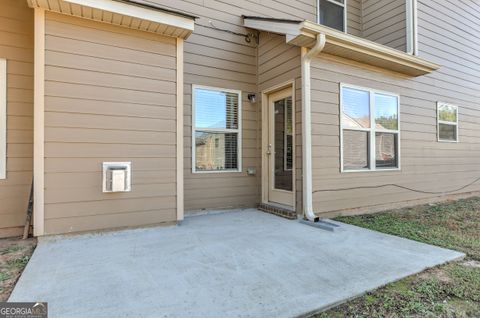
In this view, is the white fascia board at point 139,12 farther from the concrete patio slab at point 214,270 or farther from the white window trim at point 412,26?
the white window trim at point 412,26

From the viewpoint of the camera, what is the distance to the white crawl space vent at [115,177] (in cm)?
339

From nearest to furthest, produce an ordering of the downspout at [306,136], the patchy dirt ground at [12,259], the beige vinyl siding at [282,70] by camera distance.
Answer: the patchy dirt ground at [12,259]
the downspout at [306,136]
the beige vinyl siding at [282,70]

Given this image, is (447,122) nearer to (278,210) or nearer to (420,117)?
(420,117)

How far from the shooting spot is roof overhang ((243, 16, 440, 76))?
388 cm

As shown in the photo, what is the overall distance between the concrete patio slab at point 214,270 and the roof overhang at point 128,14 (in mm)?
2578

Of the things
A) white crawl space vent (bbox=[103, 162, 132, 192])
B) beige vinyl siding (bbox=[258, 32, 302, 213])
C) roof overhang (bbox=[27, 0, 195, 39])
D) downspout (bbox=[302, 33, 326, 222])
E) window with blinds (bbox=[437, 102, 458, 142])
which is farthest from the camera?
window with blinds (bbox=[437, 102, 458, 142])

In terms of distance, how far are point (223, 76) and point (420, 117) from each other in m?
4.04

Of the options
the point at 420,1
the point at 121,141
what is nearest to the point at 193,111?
the point at 121,141

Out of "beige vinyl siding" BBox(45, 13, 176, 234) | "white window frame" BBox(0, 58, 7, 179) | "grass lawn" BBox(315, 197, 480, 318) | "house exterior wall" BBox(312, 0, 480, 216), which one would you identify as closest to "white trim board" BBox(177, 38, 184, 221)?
"beige vinyl siding" BBox(45, 13, 176, 234)

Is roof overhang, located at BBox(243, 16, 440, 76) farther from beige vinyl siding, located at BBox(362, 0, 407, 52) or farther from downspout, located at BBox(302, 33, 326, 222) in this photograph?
beige vinyl siding, located at BBox(362, 0, 407, 52)

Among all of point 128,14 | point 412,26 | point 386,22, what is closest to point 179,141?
point 128,14

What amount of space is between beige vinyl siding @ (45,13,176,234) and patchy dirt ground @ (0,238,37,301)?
0.98 feet

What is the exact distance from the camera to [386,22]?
20.4ft

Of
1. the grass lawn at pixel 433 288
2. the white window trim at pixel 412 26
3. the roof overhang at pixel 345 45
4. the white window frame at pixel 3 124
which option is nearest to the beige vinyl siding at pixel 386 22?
the white window trim at pixel 412 26
